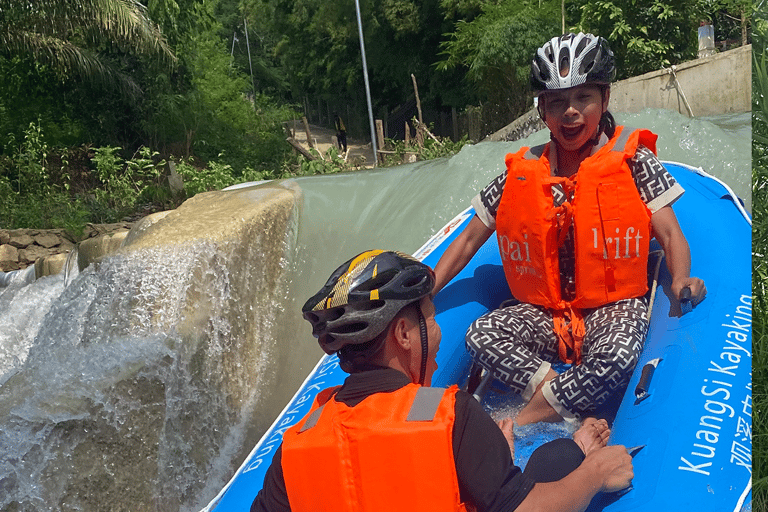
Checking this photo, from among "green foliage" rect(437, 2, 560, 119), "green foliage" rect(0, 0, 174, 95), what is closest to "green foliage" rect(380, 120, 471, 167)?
"green foliage" rect(437, 2, 560, 119)

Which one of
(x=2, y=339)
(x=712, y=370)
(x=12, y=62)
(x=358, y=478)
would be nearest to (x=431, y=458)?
(x=358, y=478)

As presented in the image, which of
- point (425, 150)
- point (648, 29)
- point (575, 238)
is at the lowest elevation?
point (425, 150)

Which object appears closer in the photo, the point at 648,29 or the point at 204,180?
the point at 648,29

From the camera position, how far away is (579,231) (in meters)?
2.47

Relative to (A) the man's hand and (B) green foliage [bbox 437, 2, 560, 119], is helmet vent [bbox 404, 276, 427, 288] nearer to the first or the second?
(A) the man's hand

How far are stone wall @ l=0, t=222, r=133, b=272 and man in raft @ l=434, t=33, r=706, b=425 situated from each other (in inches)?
286

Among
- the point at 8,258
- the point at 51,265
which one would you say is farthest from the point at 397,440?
the point at 8,258

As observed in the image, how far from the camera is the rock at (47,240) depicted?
916 cm

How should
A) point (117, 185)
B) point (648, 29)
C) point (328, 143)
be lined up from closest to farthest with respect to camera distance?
point (648, 29) < point (117, 185) < point (328, 143)

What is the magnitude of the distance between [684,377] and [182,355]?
105 inches

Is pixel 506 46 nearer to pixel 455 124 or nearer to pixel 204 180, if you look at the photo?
pixel 455 124

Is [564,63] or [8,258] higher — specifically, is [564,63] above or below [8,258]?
above

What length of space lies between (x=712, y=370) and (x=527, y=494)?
93cm

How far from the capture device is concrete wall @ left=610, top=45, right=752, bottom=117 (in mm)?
7250
